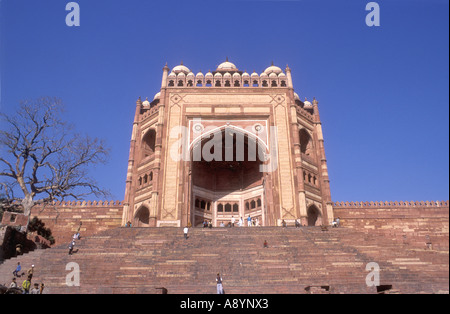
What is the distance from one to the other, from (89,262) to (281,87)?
21.4 meters

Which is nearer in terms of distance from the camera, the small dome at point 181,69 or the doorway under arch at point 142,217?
the doorway under arch at point 142,217

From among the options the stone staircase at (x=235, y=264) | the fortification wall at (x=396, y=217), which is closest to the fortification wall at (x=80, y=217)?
the stone staircase at (x=235, y=264)

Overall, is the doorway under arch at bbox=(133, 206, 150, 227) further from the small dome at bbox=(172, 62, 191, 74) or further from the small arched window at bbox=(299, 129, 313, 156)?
the small dome at bbox=(172, 62, 191, 74)

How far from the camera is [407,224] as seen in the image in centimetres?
2934

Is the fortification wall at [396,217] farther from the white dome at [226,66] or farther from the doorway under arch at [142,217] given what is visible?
the white dome at [226,66]

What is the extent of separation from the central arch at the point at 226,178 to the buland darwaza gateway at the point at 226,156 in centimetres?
8

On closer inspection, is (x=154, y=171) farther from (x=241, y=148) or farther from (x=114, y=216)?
(x=241, y=148)

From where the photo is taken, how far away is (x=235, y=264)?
15062 mm

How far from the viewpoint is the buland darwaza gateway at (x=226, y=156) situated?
1072 inches

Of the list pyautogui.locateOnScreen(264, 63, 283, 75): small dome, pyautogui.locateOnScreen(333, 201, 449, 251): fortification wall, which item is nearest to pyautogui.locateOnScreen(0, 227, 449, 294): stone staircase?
pyautogui.locateOnScreen(333, 201, 449, 251): fortification wall

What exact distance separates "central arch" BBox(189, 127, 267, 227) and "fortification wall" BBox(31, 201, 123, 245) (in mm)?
6245

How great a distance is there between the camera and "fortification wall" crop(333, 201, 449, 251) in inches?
1137

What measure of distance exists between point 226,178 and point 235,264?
18284 millimetres
